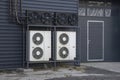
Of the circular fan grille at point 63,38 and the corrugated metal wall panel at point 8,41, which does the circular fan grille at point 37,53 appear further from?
the circular fan grille at point 63,38

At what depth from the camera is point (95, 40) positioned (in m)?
19.2

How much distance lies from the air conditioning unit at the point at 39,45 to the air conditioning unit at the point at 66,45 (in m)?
0.50

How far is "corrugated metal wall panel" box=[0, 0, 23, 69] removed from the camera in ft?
49.5

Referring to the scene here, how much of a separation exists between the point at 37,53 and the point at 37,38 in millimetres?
634

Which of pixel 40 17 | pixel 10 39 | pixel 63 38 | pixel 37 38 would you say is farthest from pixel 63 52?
pixel 10 39

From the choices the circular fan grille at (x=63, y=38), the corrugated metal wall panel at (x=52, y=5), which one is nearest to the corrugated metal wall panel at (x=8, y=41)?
the corrugated metal wall panel at (x=52, y=5)

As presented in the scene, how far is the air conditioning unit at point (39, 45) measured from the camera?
50.3 ft

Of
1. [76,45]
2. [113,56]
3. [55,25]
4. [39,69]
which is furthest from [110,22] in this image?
[39,69]

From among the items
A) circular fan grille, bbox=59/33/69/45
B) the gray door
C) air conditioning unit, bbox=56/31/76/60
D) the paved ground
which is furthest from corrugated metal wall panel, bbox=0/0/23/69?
the gray door

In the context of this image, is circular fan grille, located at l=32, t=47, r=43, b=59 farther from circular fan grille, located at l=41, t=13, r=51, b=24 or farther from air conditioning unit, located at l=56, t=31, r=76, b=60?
circular fan grille, located at l=41, t=13, r=51, b=24

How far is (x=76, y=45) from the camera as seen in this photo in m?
17.3

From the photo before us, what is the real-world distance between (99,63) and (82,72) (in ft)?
12.6

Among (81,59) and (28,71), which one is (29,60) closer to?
(28,71)

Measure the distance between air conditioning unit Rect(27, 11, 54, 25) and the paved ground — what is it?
6.93 ft
